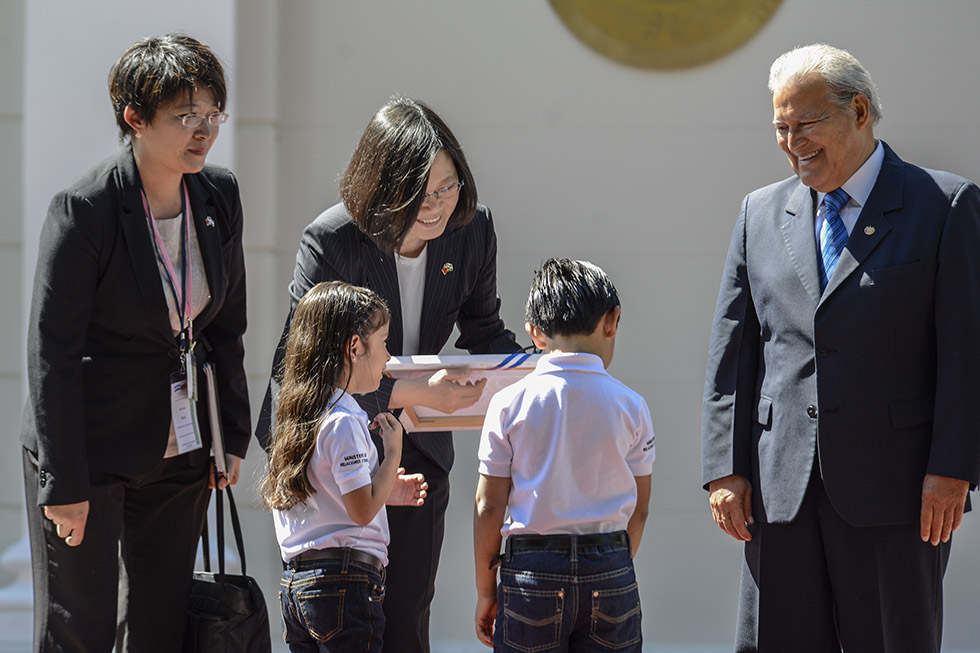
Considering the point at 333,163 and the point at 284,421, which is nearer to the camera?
the point at 284,421

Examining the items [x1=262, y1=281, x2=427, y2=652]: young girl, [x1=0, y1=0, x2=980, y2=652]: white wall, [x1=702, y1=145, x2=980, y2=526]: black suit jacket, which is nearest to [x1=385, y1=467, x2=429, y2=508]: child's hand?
[x1=262, y1=281, x2=427, y2=652]: young girl

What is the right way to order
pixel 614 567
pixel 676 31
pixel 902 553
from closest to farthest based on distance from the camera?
pixel 614 567
pixel 902 553
pixel 676 31

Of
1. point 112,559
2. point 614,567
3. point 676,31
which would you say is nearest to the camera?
point 614,567

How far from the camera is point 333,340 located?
220cm

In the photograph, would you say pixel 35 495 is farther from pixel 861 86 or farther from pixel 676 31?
pixel 676 31

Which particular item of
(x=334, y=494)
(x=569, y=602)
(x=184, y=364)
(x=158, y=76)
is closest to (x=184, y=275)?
(x=184, y=364)

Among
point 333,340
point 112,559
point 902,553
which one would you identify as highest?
point 333,340

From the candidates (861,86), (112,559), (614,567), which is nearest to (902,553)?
(614,567)

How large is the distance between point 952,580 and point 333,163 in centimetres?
284

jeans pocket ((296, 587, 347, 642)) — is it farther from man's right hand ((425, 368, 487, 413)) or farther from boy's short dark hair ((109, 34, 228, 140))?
boy's short dark hair ((109, 34, 228, 140))

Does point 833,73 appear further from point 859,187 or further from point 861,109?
point 859,187

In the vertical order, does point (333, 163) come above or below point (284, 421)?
above

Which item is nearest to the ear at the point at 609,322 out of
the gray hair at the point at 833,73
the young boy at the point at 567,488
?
the young boy at the point at 567,488

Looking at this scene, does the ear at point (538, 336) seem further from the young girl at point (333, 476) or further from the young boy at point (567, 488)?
the young girl at point (333, 476)
